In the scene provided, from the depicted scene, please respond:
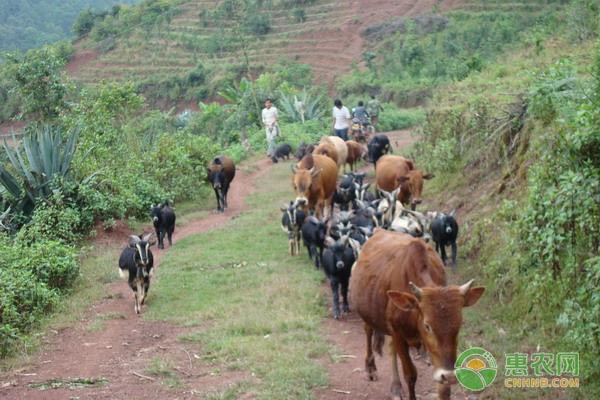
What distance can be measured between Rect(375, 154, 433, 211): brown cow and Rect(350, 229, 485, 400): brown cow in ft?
21.1

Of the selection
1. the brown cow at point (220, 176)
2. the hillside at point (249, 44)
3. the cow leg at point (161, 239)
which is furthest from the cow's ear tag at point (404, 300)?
the hillside at point (249, 44)

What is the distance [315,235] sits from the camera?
12.8 m

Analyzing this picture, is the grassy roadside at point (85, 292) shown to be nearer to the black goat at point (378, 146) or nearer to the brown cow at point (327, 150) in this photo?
the brown cow at point (327, 150)

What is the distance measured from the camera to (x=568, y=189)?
7020 millimetres

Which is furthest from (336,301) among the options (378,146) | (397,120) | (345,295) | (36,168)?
(397,120)

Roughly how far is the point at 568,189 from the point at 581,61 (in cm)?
767

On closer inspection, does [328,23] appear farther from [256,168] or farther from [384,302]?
[384,302]

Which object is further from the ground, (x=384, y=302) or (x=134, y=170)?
(x=384, y=302)

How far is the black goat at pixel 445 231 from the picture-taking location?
1149 centimetres

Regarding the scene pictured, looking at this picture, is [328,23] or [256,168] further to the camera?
[328,23]

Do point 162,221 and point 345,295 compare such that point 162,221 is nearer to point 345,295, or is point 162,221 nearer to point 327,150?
point 327,150

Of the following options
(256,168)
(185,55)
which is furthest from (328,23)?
(256,168)

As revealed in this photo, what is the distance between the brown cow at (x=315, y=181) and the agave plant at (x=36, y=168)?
16.0 ft

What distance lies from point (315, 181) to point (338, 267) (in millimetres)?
5165
